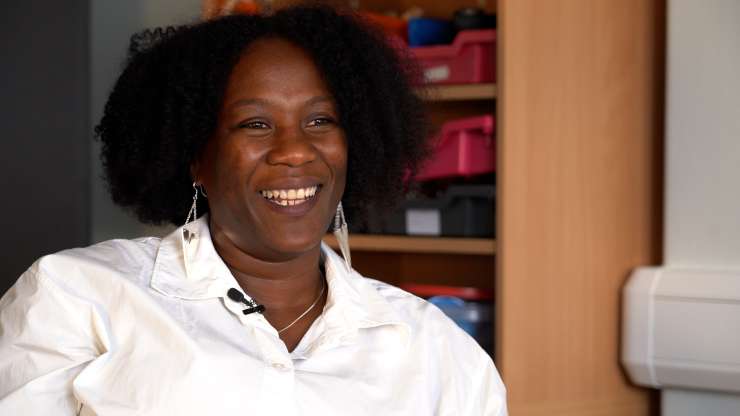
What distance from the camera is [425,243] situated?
226 cm

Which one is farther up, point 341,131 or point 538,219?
point 341,131

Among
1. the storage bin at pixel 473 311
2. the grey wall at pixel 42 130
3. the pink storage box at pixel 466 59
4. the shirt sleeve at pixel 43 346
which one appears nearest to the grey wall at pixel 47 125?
the grey wall at pixel 42 130

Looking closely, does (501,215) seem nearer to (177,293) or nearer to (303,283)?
(303,283)

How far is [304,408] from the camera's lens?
1.25m

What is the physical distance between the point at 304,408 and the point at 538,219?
1062 millimetres

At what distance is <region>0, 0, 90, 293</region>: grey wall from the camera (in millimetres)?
2379

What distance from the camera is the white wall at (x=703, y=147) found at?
2.14 metres

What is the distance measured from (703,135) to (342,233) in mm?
1006

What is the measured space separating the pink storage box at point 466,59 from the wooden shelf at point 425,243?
1.14 feet

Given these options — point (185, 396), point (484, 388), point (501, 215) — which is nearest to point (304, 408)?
point (185, 396)

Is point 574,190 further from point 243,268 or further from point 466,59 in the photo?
point 243,268

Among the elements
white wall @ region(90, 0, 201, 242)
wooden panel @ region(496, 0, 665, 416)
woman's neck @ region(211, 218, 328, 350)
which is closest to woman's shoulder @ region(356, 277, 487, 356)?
woman's neck @ region(211, 218, 328, 350)

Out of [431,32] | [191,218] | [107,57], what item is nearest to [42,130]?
[107,57]

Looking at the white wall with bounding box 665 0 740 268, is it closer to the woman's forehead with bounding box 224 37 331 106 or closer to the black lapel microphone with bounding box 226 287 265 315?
the woman's forehead with bounding box 224 37 331 106
